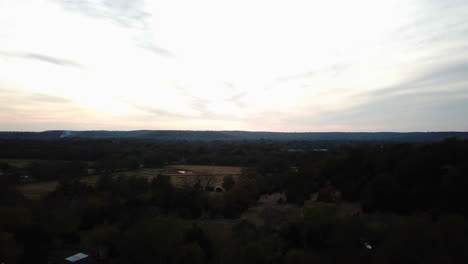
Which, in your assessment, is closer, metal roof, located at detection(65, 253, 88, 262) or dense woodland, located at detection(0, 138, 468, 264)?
dense woodland, located at detection(0, 138, 468, 264)

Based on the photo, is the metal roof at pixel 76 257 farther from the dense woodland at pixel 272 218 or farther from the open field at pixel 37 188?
the open field at pixel 37 188

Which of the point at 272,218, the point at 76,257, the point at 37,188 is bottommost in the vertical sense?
the point at 76,257

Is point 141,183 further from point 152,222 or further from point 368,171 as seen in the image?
point 368,171

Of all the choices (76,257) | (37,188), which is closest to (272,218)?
Result: (76,257)

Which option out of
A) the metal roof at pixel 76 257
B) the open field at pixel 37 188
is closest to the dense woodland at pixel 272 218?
the metal roof at pixel 76 257

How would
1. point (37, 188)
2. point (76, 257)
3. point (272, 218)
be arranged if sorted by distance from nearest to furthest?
1. point (76, 257)
2. point (272, 218)
3. point (37, 188)

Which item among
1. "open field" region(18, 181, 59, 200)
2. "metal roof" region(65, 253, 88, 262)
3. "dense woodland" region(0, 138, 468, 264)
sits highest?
"dense woodland" region(0, 138, 468, 264)

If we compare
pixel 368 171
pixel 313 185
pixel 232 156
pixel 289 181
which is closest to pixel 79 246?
pixel 289 181

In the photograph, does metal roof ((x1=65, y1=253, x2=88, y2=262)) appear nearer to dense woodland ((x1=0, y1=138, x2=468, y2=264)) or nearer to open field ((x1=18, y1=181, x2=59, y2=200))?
dense woodland ((x1=0, y1=138, x2=468, y2=264))

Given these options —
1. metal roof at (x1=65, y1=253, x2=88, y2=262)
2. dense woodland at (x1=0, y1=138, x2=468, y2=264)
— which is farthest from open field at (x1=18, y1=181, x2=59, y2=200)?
metal roof at (x1=65, y1=253, x2=88, y2=262)

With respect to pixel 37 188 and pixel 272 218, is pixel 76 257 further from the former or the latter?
pixel 37 188
